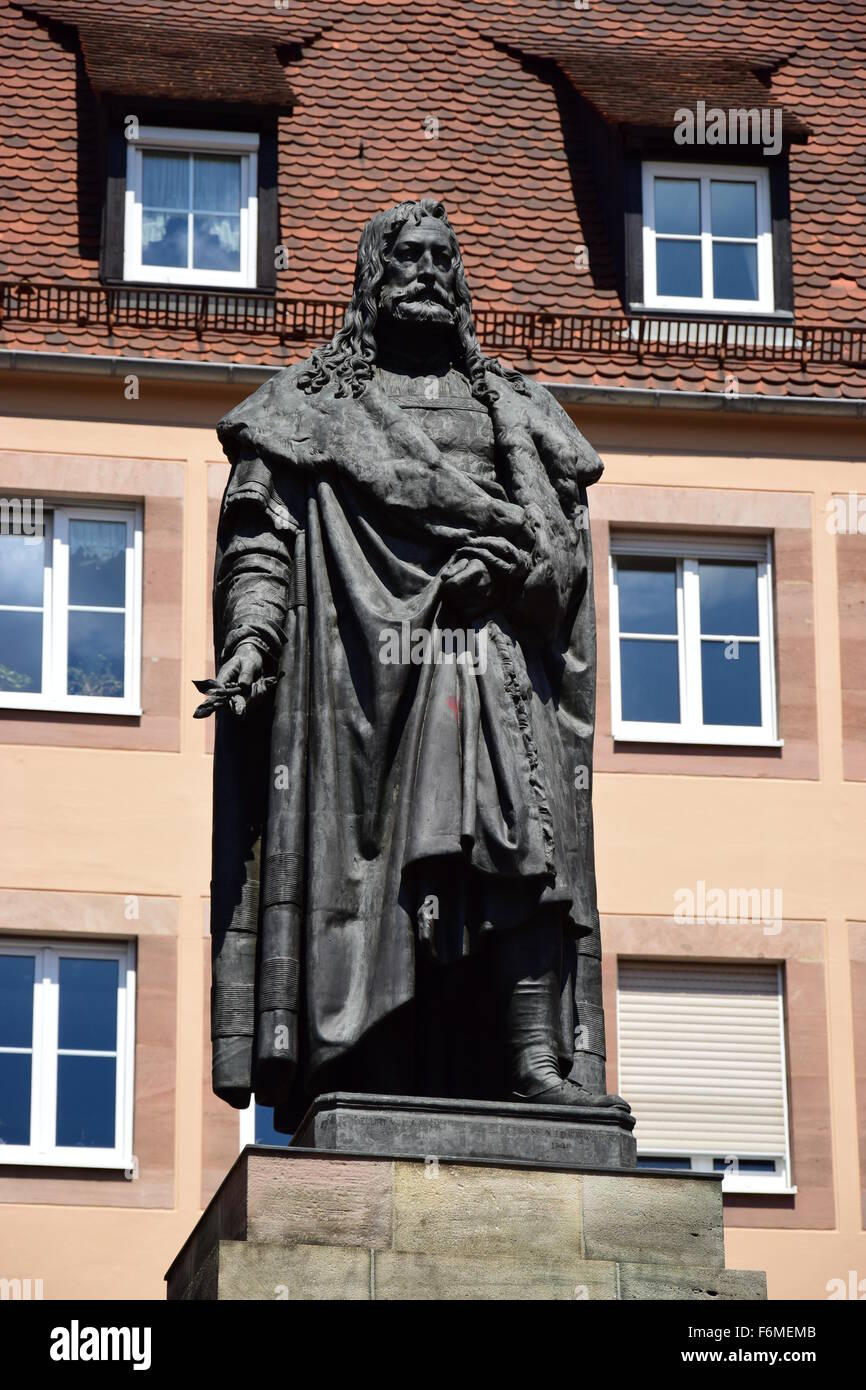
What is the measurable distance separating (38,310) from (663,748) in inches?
216

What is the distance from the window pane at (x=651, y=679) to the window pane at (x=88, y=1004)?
444 cm

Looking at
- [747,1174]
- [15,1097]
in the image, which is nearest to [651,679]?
[747,1174]

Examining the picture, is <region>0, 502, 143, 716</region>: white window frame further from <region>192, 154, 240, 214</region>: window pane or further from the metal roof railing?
<region>192, 154, 240, 214</region>: window pane

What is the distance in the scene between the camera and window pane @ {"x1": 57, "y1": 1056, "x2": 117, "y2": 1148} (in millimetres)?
24219

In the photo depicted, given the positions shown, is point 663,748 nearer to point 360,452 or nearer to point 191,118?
point 191,118

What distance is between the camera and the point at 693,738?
1032 inches

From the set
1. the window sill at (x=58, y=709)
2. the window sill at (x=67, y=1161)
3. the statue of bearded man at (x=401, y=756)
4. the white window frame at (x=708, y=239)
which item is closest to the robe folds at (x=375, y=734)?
the statue of bearded man at (x=401, y=756)

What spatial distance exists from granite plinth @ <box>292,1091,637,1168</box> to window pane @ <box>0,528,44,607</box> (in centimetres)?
1549

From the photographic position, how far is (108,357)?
25828mm

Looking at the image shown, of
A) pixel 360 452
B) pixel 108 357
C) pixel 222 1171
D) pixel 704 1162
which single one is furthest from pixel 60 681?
pixel 360 452

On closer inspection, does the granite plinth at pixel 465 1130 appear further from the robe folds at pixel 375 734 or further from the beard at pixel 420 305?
the beard at pixel 420 305

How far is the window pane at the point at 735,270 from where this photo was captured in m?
27.4

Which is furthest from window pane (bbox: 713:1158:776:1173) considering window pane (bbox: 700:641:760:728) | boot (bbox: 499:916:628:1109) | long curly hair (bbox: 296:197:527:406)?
boot (bbox: 499:916:628:1109)

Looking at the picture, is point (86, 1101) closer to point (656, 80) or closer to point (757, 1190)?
point (757, 1190)
